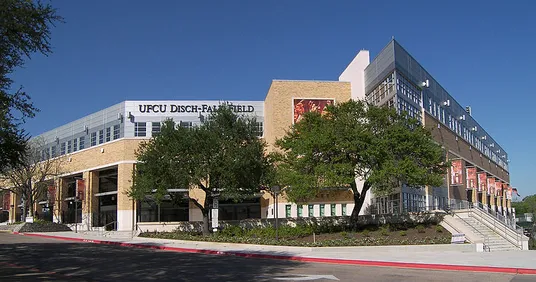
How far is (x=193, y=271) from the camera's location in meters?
16.8

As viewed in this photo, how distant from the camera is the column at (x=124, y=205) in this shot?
171ft

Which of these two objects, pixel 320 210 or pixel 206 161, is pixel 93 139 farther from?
pixel 206 161

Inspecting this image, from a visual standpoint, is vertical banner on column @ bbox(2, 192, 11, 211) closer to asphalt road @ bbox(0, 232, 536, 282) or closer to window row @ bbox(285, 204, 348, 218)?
window row @ bbox(285, 204, 348, 218)

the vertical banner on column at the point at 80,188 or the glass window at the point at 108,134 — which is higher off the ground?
the glass window at the point at 108,134

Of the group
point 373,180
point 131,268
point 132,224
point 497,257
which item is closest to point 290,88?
point 132,224

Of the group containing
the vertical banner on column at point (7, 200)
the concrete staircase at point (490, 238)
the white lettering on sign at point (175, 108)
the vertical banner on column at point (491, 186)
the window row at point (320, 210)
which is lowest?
the concrete staircase at point (490, 238)

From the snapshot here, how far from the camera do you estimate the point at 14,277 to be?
49.0 feet

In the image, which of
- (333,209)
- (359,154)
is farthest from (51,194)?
(359,154)

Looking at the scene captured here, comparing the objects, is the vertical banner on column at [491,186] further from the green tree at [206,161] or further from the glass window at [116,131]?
the glass window at [116,131]

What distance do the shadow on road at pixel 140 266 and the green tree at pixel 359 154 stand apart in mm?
9154

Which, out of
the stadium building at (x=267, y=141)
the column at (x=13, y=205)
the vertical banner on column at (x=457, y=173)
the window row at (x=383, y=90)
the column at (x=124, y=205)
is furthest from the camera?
the column at (x=13, y=205)

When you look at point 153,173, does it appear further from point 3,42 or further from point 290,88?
point 290,88

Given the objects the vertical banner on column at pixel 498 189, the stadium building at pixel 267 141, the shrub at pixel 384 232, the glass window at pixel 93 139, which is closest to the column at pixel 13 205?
the stadium building at pixel 267 141

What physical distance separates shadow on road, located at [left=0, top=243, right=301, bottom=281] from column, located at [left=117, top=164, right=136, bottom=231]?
29.0m
